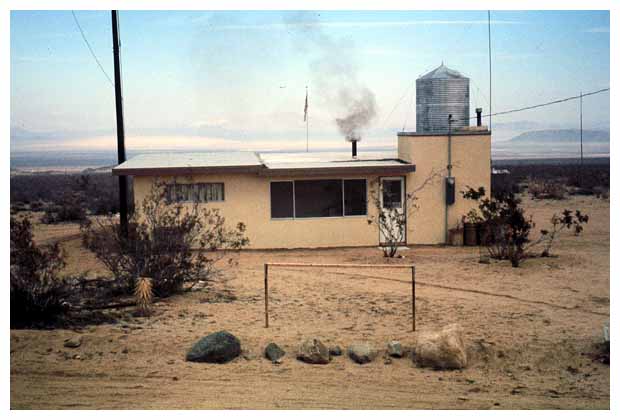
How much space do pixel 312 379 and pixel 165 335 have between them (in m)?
2.15

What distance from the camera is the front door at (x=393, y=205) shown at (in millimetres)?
17344

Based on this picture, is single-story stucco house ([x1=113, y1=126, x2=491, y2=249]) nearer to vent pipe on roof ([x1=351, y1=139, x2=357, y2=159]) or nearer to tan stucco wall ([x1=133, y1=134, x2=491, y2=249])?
tan stucco wall ([x1=133, y1=134, x2=491, y2=249])

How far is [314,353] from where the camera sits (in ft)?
27.6

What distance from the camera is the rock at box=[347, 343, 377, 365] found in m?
8.45

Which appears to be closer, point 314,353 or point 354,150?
point 314,353

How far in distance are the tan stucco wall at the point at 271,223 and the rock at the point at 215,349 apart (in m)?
8.58

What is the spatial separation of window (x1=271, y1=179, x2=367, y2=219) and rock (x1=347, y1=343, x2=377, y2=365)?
29.0 feet

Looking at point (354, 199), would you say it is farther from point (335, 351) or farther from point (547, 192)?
point (547, 192)

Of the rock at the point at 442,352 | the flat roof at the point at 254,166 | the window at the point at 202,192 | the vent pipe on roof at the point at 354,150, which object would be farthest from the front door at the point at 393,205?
the rock at the point at 442,352

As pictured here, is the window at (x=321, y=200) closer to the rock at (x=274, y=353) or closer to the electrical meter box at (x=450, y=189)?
the electrical meter box at (x=450, y=189)

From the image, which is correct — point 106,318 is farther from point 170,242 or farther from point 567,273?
point 567,273

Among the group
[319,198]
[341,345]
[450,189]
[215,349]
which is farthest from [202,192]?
[215,349]

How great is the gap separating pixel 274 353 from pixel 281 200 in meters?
9.19

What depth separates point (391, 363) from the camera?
27.8 ft
